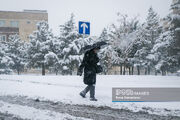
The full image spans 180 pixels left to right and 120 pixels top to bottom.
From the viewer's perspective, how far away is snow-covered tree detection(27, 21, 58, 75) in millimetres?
22531

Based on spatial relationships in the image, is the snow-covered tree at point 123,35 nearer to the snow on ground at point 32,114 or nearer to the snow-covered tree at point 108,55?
the snow-covered tree at point 108,55

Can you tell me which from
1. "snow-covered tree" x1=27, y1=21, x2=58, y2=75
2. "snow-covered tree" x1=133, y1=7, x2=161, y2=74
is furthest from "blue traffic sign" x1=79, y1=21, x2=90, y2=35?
"snow-covered tree" x1=133, y1=7, x2=161, y2=74

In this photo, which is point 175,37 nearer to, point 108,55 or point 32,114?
point 108,55

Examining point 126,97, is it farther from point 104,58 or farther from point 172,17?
point 104,58

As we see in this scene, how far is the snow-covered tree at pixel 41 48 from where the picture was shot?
22531mm

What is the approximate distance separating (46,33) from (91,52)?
1970 centimetres

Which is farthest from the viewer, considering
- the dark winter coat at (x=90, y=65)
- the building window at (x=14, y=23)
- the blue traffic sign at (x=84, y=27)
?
the building window at (x=14, y=23)

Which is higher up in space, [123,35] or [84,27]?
[123,35]

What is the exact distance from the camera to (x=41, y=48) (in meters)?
22.4

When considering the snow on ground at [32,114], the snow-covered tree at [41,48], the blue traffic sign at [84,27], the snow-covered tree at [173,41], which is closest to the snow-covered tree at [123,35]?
the snow-covered tree at [173,41]

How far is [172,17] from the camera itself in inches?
593

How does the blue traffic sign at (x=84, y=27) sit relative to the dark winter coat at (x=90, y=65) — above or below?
above

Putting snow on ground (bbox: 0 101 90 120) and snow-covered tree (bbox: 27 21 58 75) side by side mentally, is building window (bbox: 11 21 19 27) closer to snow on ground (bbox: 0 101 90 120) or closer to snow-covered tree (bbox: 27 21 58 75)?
snow-covered tree (bbox: 27 21 58 75)

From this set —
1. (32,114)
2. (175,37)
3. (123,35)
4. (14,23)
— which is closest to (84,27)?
(32,114)
